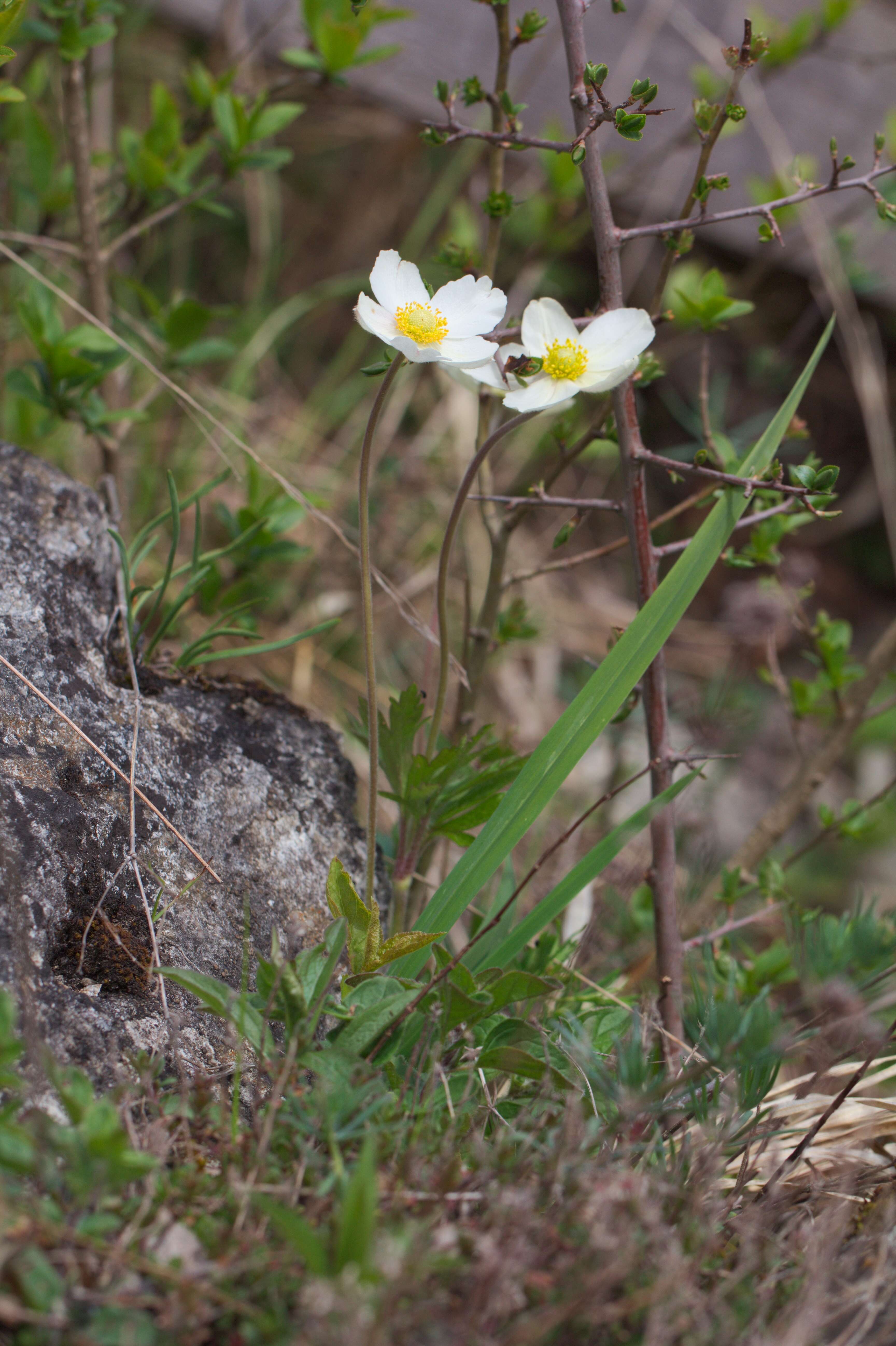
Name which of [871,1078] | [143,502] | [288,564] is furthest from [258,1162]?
[288,564]

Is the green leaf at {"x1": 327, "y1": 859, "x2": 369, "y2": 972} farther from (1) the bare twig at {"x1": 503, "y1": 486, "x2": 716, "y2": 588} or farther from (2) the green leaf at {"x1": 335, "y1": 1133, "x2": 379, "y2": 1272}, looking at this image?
(1) the bare twig at {"x1": 503, "y1": 486, "x2": 716, "y2": 588}

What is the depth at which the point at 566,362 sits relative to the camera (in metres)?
1.01

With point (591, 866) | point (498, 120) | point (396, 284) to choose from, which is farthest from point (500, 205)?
point (591, 866)

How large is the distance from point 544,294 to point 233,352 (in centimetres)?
171

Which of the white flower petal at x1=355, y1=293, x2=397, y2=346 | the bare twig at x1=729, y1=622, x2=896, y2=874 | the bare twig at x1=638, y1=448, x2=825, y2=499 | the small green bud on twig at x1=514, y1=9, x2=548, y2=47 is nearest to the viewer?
the white flower petal at x1=355, y1=293, x2=397, y2=346

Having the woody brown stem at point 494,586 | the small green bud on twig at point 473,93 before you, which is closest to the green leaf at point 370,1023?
the woody brown stem at point 494,586

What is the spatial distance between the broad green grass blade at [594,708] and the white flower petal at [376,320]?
404mm

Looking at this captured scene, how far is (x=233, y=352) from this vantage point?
5.35 feet

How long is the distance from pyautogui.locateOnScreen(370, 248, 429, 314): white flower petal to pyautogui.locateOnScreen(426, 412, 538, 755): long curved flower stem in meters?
0.17

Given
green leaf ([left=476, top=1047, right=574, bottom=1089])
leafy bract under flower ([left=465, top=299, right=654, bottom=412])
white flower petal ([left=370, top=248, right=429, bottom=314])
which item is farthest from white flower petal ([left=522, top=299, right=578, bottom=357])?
green leaf ([left=476, top=1047, right=574, bottom=1089])

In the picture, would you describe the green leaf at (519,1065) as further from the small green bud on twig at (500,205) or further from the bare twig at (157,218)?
the bare twig at (157,218)

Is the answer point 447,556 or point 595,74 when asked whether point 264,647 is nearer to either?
point 447,556

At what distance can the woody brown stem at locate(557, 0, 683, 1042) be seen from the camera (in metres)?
1.09

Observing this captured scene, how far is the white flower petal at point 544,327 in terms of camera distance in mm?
1022
